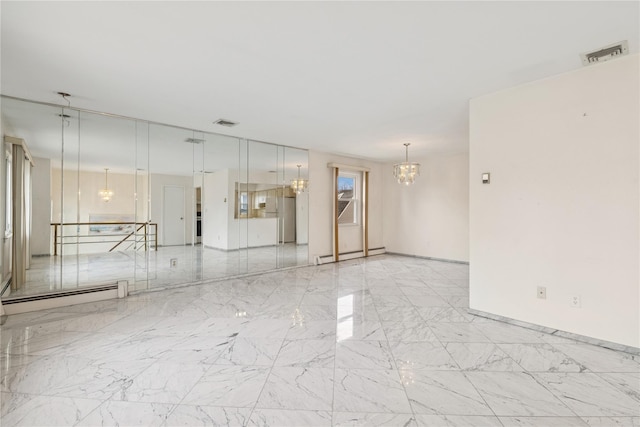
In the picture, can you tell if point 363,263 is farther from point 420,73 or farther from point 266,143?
point 420,73

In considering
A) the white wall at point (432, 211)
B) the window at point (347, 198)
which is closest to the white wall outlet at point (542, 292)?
the white wall at point (432, 211)

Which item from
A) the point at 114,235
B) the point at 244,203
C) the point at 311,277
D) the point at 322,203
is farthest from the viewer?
the point at 322,203

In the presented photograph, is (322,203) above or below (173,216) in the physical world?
above

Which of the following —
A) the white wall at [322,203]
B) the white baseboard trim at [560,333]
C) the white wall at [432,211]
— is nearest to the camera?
the white baseboard trim at [560,333]

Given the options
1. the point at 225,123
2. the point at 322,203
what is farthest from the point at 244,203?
the point at 225,123

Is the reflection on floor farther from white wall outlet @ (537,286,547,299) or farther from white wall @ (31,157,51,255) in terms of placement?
white wall outlet @ (537,286,547,299)

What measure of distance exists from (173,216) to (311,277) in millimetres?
2645

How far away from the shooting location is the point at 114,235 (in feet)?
15.1

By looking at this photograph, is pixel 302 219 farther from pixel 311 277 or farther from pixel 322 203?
pixel 311 277

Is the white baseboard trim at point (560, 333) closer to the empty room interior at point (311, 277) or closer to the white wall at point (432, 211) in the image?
the empty room interior at point (311, 277)

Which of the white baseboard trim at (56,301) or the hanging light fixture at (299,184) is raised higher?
the hanging light fixture at (299,184)

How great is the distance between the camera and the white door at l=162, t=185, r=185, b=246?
16.4ft

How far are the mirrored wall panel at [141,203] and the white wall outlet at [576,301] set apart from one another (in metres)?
4.54

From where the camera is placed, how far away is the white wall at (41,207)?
13.0 ft
